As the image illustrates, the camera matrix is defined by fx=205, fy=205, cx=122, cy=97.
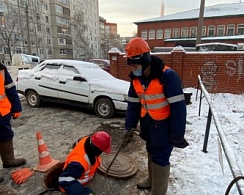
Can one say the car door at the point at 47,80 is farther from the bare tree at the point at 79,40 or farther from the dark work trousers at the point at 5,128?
the bare tree at the point at 79,40

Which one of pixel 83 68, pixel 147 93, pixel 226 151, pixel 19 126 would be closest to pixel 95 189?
pixel 147 93

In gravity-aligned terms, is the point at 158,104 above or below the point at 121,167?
above

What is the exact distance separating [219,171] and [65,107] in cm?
516

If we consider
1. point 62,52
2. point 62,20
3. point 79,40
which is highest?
point 62,20

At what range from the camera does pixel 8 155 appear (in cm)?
321

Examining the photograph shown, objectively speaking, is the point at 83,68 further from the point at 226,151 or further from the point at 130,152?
the point at 226,151

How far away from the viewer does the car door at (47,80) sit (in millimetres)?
Result: 6328

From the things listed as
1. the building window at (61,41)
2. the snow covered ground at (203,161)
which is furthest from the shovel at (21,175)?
the building window at (61,41)

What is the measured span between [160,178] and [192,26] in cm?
3464

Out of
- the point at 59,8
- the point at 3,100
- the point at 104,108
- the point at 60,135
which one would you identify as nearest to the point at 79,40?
the point at 59,8

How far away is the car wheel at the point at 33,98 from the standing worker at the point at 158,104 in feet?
16.8

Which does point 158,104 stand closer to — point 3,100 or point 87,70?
point 3,100

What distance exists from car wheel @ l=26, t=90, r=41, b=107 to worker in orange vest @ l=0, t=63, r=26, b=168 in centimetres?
355

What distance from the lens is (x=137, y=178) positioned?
3.02m
